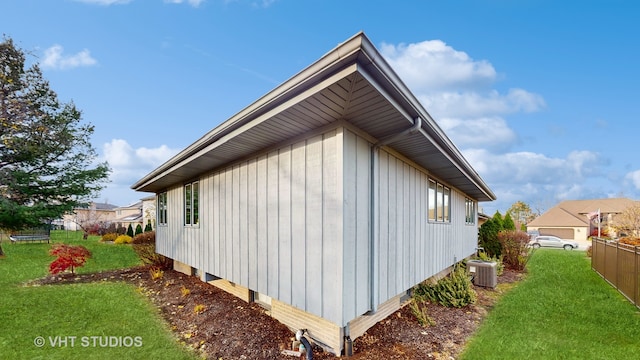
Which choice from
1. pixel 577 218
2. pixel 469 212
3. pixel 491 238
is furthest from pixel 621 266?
pixel 577 218

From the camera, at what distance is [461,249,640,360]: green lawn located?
435cm

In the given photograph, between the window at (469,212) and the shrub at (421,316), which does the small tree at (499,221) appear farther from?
the shrub at (421,316)

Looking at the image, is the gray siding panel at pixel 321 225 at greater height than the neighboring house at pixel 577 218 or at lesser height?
greater

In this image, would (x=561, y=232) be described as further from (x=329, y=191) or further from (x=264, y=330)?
(x=329, y=191)

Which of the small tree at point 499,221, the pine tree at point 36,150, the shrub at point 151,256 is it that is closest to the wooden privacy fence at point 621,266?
the small tree at point 499,221

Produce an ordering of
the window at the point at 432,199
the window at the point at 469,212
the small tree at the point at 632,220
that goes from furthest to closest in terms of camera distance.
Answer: the small tree at the point at 632,220
the window at the point at 469,212
the window at the point at 432,199

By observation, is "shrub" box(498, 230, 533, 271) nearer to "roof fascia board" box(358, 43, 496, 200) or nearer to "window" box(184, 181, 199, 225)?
"roof fascia board" box(358, 43, 496, 200)

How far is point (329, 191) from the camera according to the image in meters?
3.63

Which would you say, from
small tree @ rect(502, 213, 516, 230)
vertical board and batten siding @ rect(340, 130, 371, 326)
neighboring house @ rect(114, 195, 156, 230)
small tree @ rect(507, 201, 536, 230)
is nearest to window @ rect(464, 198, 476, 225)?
small tree @ rect(502, 213, 516, 230)

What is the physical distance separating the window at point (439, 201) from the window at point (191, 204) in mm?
5706

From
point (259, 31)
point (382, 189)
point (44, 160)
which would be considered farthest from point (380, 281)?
point (44, 160)

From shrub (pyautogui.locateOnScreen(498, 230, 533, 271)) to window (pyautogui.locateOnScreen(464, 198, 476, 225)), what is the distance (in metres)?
1.75

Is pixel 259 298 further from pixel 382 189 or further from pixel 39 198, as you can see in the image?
pixel 39 198

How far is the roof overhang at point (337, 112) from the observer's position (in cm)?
250
